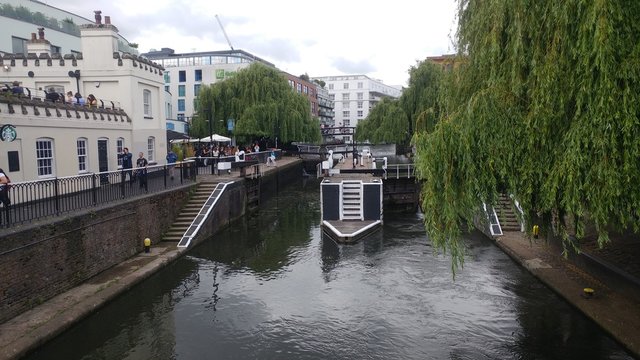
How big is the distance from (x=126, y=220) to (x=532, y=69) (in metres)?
13.6

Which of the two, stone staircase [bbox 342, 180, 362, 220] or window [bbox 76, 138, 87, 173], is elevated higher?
window [bbox 76, 138, 87, 173]

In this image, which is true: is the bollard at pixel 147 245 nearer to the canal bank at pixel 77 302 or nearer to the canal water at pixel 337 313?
the canal bank at pixel 77 302

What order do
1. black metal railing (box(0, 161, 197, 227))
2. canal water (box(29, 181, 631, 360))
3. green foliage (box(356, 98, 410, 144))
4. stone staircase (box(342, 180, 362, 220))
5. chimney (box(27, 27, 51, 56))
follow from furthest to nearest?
green foliage (box(356, 98, 410, 144))
chimney (box(27, 27, 51, 56))
stone staircase (box(342, 180, 362, 220))
black metal railing (box(0, 161, 197, 227))
canal water (box(29, 181, 631, 360))

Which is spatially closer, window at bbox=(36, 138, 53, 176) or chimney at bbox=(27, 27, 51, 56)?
window at bbox=(36, 138, 53, 176)

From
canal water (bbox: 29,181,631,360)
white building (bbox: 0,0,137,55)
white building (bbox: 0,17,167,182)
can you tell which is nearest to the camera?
canal water (bbox: 29,181,631,360)

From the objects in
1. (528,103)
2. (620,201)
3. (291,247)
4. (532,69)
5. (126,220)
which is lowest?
(291,247)

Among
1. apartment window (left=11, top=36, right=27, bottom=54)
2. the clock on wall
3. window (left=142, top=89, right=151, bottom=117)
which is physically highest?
apartment window (left=11, top=36, right=27, bottom=54)

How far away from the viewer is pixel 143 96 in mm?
25297

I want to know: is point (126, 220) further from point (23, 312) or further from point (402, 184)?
point (402, 184)

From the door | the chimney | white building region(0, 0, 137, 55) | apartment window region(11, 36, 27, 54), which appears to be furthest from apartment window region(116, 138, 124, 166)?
apartment window region(11, 36, 27, 54)

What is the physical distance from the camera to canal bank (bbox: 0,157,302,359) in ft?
32.9

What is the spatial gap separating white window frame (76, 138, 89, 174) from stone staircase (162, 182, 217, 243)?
14.1 feet

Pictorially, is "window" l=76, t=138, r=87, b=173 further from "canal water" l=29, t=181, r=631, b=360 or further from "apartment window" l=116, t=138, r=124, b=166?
"canal water" l=29, t=181, r=631, b=360

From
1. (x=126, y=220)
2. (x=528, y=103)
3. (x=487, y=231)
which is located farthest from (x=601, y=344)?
(x=126, y=220)
